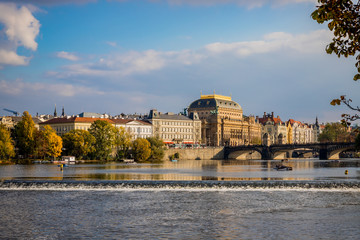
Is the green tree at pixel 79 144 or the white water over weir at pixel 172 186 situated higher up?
the green tree at pixel 79 144

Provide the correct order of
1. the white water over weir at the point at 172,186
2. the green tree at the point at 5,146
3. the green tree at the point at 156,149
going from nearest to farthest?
the white water over weir at the point at 172,186
the green tree at the point at 5,146
the green tree at the point at 156,149

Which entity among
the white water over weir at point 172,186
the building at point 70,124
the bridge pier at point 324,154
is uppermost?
the building at point 70,124

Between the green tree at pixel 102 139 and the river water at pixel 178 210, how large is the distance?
83.7 m

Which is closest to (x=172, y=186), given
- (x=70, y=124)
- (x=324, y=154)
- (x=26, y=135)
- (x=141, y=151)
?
(x=26, y=135)

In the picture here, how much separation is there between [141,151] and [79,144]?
1898cm

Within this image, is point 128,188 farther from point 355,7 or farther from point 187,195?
point 355,7

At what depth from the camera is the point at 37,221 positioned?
→ 34.0 meters

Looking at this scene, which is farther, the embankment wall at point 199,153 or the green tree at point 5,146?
the embankment wall at point 199,153

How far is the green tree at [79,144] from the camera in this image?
446ft

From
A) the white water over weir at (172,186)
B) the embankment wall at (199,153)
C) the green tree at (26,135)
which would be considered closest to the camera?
the white water over weir at (172,186)

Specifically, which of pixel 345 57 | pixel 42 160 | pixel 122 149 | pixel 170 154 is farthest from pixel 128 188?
pixel 170 154

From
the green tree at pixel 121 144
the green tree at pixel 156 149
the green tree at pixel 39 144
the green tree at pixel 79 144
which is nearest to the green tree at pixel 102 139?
the green tree at pixel 79 144

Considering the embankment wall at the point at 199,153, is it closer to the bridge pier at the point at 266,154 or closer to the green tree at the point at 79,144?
the bridge pier at the point at 266,154

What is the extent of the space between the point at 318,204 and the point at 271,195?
7047 millimetres
